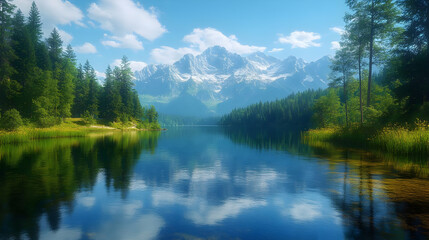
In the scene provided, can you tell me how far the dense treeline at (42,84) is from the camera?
1966 inches

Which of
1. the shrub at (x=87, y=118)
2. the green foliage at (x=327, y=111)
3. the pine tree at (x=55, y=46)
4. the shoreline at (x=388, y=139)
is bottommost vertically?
the shoreline at (x=388, y=139)

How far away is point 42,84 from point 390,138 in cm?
6631

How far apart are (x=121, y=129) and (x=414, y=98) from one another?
95.4m

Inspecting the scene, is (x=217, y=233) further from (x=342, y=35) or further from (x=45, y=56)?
(x=45, y=56)

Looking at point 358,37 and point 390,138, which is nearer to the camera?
point 390,138

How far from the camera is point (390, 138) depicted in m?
Result: 24.2

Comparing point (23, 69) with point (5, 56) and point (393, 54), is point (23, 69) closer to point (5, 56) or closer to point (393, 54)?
point (5, 56)

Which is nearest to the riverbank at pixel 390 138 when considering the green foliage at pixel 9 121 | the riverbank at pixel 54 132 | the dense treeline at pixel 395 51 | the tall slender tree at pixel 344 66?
the dense treeline at pixel 395 51

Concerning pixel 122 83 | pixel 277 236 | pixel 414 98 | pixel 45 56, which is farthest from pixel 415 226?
pixel 122 83

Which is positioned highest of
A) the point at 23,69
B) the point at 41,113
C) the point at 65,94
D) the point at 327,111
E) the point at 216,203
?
the point at 23,69

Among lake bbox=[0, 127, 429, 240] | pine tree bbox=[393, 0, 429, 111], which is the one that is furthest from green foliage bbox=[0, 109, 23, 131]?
pine tree bbox=[393, 0, 429, 111]

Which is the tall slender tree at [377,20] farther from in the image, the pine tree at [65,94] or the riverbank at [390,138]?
the pine tree at [65,94]

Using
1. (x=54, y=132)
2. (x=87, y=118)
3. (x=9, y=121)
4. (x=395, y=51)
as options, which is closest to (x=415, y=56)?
(x=395, y=51)

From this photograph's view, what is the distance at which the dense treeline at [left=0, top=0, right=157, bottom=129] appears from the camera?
49.9m
